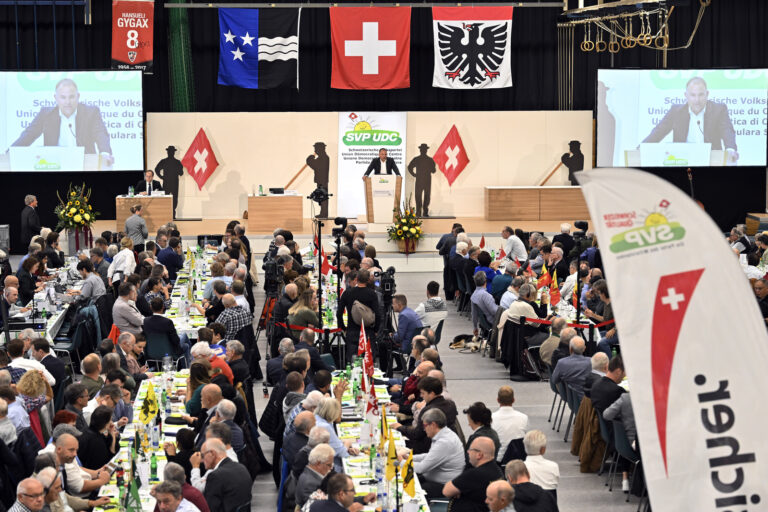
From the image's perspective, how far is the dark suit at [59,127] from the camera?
2242 centimetres

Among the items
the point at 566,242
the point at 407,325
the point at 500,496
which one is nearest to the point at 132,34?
the point at 566,242

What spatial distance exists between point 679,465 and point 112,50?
20.8 metres

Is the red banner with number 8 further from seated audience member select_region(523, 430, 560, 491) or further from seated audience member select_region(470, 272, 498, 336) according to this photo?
seated audience member select_region(523, 430, 560, 491)

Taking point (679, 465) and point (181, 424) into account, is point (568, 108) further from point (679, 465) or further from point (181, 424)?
point (679, 465)

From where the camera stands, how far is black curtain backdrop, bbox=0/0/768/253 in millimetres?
23812

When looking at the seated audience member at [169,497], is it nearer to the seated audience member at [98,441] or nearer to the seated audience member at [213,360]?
the seated audience member at [98,441]

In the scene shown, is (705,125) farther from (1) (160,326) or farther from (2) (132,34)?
(1) (160,326)

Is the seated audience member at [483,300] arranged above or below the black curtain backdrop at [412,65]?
below

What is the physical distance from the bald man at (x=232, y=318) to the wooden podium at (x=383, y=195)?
1000cm

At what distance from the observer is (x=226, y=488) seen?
7488 millimetres

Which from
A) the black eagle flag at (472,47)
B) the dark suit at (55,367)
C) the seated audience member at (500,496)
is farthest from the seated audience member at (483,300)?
the black eagle flag at (472,47)

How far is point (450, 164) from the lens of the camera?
2473cm

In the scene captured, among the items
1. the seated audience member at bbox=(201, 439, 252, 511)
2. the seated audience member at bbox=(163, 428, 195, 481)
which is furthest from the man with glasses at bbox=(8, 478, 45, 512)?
the seated audience member at bbox=(163, 428, 195, 481)

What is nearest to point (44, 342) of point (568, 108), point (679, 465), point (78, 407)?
point (78, 407)
